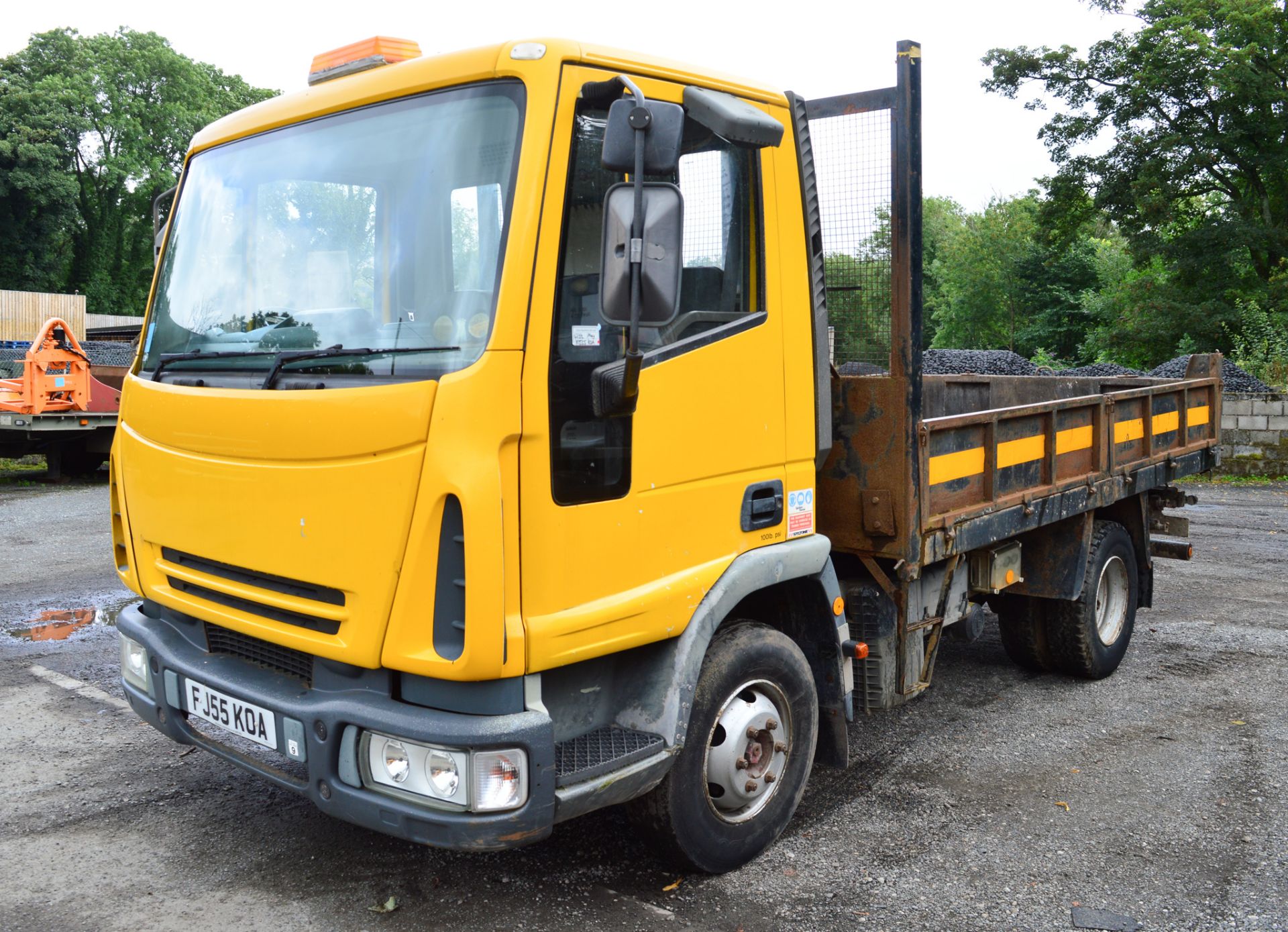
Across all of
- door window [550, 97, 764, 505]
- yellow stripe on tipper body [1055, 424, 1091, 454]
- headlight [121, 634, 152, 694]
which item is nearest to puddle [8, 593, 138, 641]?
headlight [121, 634, 152, 694]

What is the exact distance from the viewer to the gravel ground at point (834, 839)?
349 cm

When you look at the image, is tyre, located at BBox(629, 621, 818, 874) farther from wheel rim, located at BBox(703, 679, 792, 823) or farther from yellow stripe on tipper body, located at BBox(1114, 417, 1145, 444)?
yellow stripe on tipper body, located at BBox(1114, 417, 1145, 444)

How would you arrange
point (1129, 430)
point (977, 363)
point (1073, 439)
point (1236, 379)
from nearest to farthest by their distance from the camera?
point (1073, 439)
point (1129, 430)
point (977, 363)
point (1236, 379)

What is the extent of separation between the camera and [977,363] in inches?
613

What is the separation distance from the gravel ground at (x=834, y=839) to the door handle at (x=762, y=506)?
1.21 meters

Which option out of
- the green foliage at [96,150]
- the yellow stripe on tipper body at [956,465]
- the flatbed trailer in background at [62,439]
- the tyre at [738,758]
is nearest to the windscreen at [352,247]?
the tyre at [738,758]

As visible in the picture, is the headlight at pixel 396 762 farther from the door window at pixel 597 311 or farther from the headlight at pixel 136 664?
the headlight at pixel 136 664

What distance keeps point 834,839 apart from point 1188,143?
24224 mm

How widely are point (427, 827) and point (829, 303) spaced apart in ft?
8.26

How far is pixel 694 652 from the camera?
10.9 ft

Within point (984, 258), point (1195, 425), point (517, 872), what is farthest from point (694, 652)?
point (984, 258)

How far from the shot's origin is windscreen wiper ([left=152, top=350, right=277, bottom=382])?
338 centimetres

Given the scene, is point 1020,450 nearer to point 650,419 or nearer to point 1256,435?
point 650,419

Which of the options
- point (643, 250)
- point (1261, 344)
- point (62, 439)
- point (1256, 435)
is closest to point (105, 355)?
point (62, 439)
